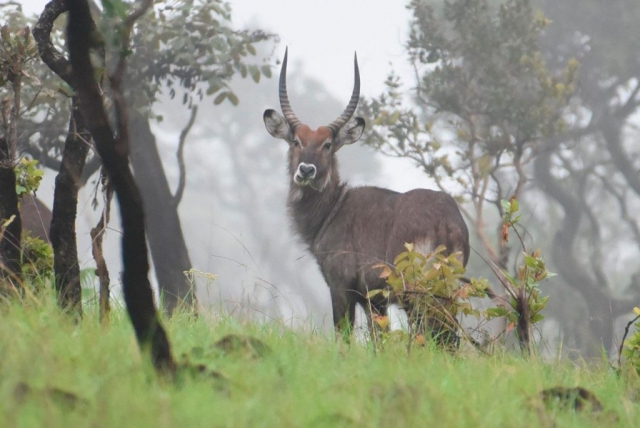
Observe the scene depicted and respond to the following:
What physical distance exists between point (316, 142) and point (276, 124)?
0.85m

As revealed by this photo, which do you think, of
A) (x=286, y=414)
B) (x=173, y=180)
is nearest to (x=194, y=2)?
(x=286, y=414)

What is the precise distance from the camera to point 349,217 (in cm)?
757

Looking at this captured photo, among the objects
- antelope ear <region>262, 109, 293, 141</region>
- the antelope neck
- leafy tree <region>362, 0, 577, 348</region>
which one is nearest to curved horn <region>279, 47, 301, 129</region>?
antelope ear <region>262, 109, 293, 141</region>

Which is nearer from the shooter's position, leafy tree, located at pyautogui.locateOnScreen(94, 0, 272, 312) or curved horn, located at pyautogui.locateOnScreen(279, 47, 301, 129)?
curved horn, located at pyautogui.locateOnScreen(279, 47, 301, 129)

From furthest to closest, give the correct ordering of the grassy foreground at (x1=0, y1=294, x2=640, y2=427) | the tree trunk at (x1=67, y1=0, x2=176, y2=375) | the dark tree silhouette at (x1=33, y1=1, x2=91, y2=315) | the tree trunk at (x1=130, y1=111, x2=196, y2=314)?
1. the tree trunk at (x1=130, y1=111, x2=196, y2=314)
2. the dark tree silhouette at (x1=33, y1=1, x2=91, y2=315)
3. the tree trunk at (x1=67, y1=0, x2=176, y2=375)
4. the grassy foreground at (x1=0, y1=294, x2=640, y2=427)

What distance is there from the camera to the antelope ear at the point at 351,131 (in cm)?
811

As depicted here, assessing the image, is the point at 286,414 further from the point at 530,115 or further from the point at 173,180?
the point at 173,180

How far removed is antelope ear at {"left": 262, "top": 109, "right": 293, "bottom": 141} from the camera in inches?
326

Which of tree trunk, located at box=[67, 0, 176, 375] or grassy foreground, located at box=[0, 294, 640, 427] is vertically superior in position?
tree trunk, located at box=[67, 0, 176, 375]

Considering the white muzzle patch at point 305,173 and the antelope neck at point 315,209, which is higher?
the white muzzle patch at point 305,173

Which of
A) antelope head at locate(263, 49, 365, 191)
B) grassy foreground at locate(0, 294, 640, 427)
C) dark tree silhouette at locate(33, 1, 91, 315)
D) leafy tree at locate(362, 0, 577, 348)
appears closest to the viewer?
grassy foreground at locate(0, 294, 640, 427)

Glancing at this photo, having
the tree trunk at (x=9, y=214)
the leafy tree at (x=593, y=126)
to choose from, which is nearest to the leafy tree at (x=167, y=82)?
the tree trunk at (x=9, y=214)

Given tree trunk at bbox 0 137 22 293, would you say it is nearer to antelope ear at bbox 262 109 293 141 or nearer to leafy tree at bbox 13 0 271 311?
antelope ear at bbox 262 109 293 141

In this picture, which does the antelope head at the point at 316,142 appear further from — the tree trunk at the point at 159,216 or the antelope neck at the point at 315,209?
the tree trunk at the point at 159,216
